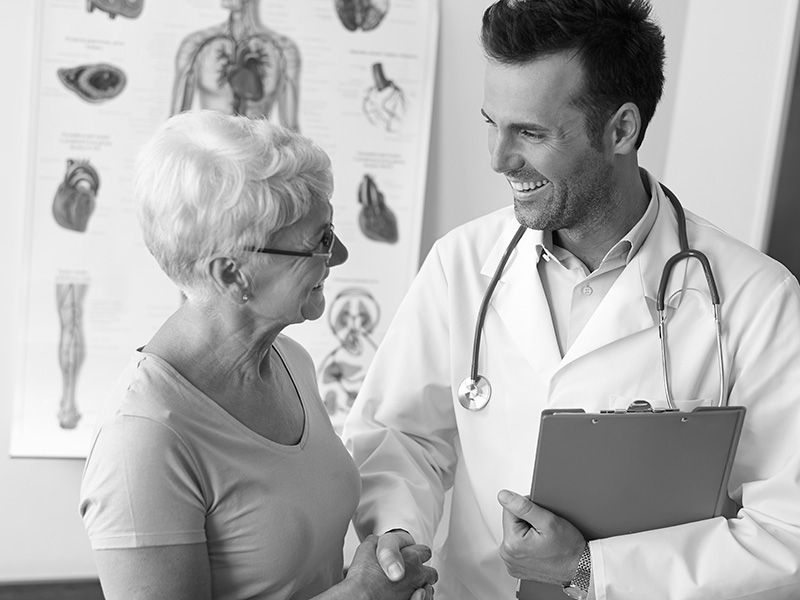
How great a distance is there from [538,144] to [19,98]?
4.86 feet

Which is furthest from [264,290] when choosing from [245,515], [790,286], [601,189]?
[790,286]

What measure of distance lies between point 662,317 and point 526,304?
0.23m

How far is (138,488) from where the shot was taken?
3.54 feet

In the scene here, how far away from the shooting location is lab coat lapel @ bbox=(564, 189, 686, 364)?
149 centimetres

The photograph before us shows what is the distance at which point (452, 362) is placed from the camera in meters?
1.61

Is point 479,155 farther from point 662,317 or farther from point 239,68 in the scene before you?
point 662,317

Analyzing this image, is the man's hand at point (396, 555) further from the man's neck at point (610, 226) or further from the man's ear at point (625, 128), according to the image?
the man's ear at point (625, 128)

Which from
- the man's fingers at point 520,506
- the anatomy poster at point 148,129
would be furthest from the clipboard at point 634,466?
the anatomy poster at point 148,129

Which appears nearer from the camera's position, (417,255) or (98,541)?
(98,541)

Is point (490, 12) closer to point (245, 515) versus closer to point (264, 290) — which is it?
point (264, 290)

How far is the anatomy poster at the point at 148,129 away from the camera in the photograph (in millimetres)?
2334

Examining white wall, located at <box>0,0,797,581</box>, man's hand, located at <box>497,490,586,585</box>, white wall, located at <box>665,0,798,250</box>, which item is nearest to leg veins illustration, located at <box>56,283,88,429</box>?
white wall, located at <box>0,0,797,581</box>

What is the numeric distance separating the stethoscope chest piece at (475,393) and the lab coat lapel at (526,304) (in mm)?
87

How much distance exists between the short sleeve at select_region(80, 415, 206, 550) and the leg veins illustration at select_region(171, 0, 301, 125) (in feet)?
4.77
